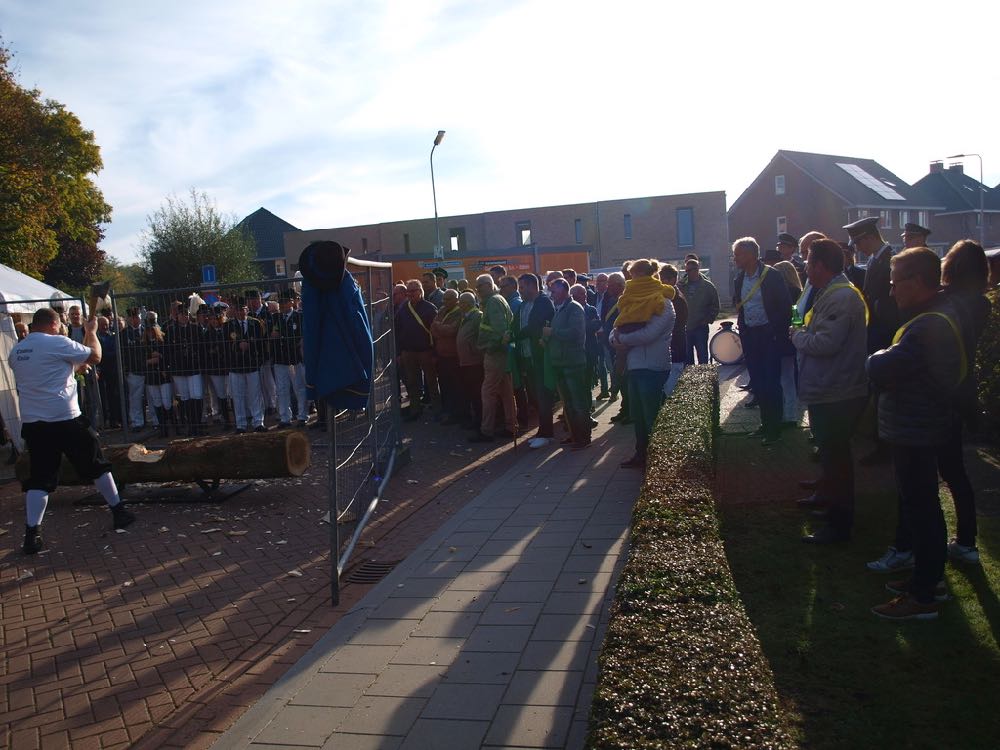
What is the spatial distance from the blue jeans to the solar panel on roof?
181 ft

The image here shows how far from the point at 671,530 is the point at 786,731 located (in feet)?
6.02

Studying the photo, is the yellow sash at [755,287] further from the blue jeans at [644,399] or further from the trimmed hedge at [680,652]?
the trimmed hedge at [680,652]

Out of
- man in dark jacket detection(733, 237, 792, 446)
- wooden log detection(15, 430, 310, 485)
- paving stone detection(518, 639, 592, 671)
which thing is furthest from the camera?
man in dark jacket detection(733, 237, 792, 446)

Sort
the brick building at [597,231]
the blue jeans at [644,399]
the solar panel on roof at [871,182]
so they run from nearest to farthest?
the blue jeans at [644,399] → the brick building at [597,231] → the solar panel on roof at [871,182]

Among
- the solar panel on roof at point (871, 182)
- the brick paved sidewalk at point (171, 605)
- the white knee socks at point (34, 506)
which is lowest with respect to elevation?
the brick paved sidewalk at point (171, 605)

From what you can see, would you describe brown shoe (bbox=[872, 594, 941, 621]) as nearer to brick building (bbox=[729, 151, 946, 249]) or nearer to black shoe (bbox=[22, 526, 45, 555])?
black shoe (bbox=[22, 526, 45, 555])

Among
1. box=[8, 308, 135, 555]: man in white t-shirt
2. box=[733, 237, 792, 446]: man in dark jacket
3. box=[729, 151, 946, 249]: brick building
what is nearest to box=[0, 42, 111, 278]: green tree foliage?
box=[8, 308, 135, 555]: man in white t-shirt

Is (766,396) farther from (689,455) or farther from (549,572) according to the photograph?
(549,572)

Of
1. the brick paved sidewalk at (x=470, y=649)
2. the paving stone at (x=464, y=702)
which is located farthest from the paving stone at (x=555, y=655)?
the paving stone at (x=464, y=702)

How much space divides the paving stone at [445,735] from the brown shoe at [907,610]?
2.36 metres

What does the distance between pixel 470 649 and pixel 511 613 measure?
1.69 ft

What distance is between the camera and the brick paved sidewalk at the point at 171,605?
427 centimetres

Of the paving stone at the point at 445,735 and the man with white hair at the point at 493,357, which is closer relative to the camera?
the paving stone at the point at 445,735

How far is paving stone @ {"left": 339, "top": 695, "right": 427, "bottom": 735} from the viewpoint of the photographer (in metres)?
3.77
